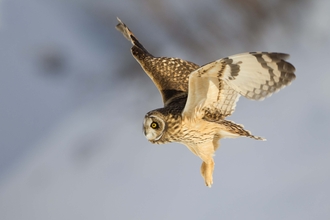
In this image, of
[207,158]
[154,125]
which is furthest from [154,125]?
[207,158]

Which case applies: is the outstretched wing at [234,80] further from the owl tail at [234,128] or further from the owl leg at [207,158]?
the owl leg at [207,158]

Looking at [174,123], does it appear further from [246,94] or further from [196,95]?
[246,94]

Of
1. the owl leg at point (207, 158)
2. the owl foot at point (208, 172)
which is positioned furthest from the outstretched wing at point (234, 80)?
the owl foot at point (208, 172)

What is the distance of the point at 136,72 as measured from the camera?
196 centimetres

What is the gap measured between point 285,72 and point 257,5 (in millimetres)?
1034

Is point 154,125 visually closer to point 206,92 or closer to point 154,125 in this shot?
point 154,125

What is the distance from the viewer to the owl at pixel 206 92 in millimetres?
998

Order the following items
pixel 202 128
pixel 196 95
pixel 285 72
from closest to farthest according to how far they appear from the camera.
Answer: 1. pixel 285 72
2. pixel 196 95
3. pixel 202 128

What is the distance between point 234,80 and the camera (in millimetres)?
1071

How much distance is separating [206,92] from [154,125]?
0.18 m

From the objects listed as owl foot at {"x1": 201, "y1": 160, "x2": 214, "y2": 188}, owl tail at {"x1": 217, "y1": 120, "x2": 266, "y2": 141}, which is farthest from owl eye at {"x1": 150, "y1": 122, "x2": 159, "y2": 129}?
owl foot at {"x1": 201, "y1": 160, "x2": 214, "y2": 188}

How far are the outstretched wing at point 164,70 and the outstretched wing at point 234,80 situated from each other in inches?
8.7

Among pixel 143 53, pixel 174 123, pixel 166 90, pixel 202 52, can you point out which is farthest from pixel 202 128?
pixel 202 52

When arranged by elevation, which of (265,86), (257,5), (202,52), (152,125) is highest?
(257,5)
